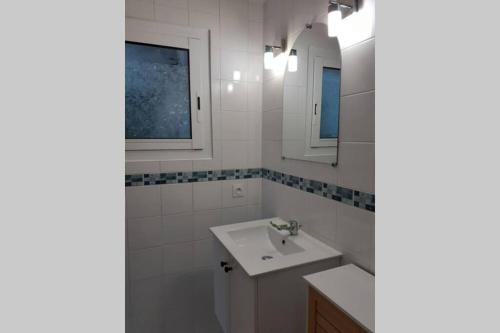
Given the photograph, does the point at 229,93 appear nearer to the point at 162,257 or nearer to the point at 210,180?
the point at 210,180

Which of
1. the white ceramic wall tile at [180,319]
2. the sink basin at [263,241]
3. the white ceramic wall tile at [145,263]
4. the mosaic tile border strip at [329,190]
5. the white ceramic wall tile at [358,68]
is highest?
the white ceramic wall tile at [358,68]

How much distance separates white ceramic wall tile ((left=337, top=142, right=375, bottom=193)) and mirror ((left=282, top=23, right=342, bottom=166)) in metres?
0.06

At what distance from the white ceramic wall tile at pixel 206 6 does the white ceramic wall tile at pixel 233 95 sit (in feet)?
1.60

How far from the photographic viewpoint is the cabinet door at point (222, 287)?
1648 millimetres

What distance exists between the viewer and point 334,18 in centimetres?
129

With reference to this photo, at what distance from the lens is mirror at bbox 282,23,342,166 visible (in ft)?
4.61

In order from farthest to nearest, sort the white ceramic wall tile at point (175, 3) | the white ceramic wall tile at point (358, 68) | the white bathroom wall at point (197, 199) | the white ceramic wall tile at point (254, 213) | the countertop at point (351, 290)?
the white ceramic wall tile at point (254, 213), the white bathroom wall at point (197, 199), the white ceramic wall tile at point (175, 3), the white ceramic wall tile at point (358, 68), the countertop at point (351, 290)

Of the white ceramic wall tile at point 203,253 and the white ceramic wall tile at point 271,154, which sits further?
the white ceramic wall tile at point 203,253

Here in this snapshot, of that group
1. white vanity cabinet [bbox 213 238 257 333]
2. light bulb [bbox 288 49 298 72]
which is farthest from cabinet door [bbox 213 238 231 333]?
light bulb [bbox 288 49 298 72]

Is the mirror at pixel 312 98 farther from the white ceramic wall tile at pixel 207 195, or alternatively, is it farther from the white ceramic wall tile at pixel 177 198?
the white ceramic wall tile at pixel 177 198

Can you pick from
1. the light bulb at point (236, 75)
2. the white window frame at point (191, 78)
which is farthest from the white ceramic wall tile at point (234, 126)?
the light bulb at point (236, 75)

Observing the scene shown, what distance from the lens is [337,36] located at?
52.9 inches

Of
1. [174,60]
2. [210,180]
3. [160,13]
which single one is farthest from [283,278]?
[160,13]
